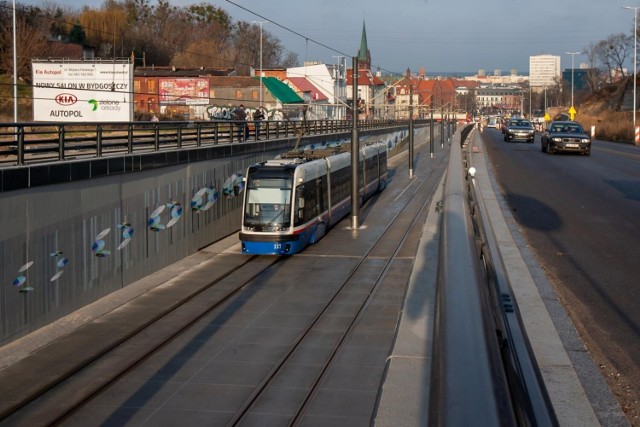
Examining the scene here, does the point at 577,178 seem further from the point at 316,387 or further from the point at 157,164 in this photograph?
the point at 316,387

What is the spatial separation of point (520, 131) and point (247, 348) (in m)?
54.5

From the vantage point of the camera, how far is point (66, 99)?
32.5 metres

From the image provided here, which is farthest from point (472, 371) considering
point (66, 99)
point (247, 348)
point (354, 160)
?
point (66, 99)

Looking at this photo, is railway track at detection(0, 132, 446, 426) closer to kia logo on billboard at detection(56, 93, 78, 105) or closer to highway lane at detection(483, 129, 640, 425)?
highway lane at detection(483, 129, 640, 425)

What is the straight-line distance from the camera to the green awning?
66.1m

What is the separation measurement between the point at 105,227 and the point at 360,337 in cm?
608

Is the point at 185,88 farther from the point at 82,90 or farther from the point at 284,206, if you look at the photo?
the point at 284,206

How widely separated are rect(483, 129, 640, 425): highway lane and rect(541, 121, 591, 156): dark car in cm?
634

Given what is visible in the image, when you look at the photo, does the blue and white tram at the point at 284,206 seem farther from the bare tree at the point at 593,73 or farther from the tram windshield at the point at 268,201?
the bare tree at the point at 593,73

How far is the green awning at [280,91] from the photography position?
2601 inches

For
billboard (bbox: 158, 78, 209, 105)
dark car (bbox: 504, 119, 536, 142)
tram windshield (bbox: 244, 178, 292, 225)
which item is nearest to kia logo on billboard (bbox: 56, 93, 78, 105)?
tram windshield (bbox: 244, 178, 292, 225)

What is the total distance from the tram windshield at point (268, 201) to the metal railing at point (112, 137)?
232 cm

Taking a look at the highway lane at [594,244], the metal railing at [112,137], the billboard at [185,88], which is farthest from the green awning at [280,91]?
the highway lane at [594,244]

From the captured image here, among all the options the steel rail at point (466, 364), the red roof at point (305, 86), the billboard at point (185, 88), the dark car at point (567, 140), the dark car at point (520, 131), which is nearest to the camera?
the steel rail at point (466, 364)
